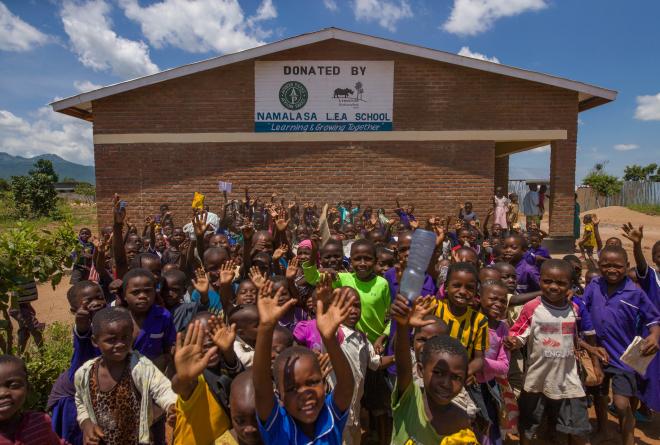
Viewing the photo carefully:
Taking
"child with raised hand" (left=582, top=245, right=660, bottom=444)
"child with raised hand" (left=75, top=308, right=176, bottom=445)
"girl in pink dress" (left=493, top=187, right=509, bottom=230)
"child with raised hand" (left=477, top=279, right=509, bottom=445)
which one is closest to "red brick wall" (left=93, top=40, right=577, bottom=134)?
"girl in pink dress" (left=493, top=187, right=509, bottom=230)

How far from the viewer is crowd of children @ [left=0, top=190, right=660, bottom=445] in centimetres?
172

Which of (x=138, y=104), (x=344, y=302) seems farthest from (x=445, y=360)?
(x=138, y=104)

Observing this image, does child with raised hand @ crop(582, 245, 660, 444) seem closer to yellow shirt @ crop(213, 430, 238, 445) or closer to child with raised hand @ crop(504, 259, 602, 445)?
child with raised hand @ crop(504, 259, 602, 445)

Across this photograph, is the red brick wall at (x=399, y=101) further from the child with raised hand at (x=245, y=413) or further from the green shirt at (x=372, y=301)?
the child with raised hand at (x=245, y=413)

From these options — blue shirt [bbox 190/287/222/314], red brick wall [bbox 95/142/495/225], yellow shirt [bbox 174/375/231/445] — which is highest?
red brick wall [bbox 95/142/495/225]

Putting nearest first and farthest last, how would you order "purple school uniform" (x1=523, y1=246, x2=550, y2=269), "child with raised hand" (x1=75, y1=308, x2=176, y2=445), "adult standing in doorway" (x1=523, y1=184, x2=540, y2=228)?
"child with raised hand" (x1=75, y1=308, x2=176, y2=445) → "purple school uniform" (x1=523, y1=246, x2=550, y2=269) → "adult standing in doorway" (x1=523, y1=184, x2=540, y2=228)

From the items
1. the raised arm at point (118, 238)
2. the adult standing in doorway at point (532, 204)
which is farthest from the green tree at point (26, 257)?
the adult standing in doorway at point (532, 204)

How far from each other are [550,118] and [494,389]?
872 centimetres

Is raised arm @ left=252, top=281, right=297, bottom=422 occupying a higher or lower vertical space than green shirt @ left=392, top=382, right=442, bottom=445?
higher

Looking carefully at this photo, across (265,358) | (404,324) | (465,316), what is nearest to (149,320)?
(265,358)

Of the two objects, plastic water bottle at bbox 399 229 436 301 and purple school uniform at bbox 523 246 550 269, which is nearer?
plastic water bottle at bbox 399 229 436 301

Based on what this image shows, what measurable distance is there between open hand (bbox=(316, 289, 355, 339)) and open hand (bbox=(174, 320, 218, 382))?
0.45 meters

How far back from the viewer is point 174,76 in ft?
30.8

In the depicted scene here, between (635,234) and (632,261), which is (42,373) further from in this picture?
(632,261)
